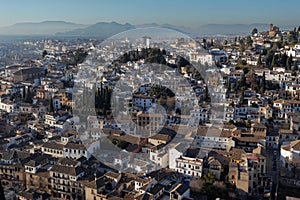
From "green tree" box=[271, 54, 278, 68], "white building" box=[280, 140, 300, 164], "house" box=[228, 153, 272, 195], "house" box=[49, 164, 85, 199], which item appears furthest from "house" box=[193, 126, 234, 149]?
"green tree" box=[271, 54, 278, 68]

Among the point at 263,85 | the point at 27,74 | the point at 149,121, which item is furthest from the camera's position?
the point at 27,74

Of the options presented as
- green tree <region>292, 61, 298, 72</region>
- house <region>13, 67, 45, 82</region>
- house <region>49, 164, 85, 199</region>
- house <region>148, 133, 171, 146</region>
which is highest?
green tree <region>292, 61, 298, 72</region>

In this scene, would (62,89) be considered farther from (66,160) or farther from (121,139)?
(66,160)

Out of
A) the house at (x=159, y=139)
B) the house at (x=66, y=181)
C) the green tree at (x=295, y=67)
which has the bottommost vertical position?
the house at (x=66, y=181)

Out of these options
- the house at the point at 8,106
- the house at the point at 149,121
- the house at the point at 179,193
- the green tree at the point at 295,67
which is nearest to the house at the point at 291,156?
the house at the point at 179,193

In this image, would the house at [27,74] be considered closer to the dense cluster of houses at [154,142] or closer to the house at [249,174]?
the dense cluster of houses at [154,142]

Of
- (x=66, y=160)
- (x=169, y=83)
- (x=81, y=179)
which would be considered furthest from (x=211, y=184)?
(x=169, y=83)

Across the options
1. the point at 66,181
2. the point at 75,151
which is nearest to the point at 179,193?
the point at 66,181

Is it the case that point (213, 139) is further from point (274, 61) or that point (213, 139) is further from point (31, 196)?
point (274, 61)

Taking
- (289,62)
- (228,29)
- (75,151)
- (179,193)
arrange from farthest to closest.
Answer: (228,29), (289,62), (75,151), (179,193)

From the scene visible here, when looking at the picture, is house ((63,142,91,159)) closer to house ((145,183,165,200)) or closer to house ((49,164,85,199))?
house ((49,164,85,199))

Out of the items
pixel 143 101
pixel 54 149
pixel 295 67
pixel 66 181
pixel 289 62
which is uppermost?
pixel 289 62
